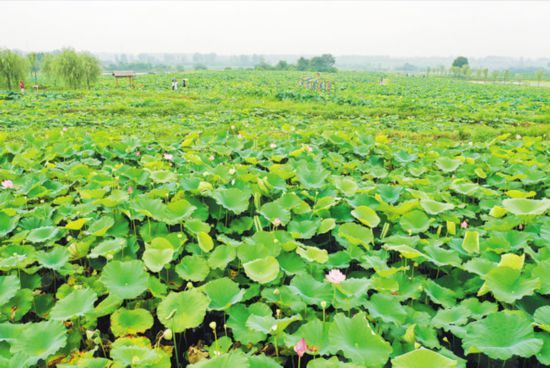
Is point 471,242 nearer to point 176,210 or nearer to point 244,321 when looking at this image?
point 244,321

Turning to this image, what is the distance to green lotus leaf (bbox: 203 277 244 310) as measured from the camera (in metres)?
1.71

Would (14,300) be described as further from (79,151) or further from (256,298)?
(79,151)

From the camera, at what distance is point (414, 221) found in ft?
8.05

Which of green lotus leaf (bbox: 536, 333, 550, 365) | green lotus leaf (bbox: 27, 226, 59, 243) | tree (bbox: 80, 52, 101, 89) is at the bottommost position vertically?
green lotus leaf (bbox: 536, 333, 550, 365)

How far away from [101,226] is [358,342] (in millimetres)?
1625

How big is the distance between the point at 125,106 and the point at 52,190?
9.79 m

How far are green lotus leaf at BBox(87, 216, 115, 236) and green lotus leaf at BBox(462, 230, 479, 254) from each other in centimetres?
195

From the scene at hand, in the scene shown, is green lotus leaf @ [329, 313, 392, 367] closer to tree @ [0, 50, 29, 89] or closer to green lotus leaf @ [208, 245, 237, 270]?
green lotus leaf @ [208, 245, 237, 270]

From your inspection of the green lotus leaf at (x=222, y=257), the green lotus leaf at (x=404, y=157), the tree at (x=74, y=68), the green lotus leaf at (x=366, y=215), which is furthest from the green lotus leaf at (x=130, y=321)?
the tree at (x=74, y=68)

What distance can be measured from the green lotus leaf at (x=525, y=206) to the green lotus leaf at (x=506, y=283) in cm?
77

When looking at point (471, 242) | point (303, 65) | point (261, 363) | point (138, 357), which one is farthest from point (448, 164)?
point (303, 65)

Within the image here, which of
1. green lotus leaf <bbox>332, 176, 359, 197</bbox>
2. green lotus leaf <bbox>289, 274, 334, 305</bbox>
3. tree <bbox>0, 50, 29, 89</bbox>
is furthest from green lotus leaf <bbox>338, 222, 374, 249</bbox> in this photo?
tree <bbox>0, 50, 29, 89</bbox>

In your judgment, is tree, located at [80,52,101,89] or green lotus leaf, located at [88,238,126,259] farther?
tree, located at [80,52,101,89]

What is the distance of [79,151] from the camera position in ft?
14.1
